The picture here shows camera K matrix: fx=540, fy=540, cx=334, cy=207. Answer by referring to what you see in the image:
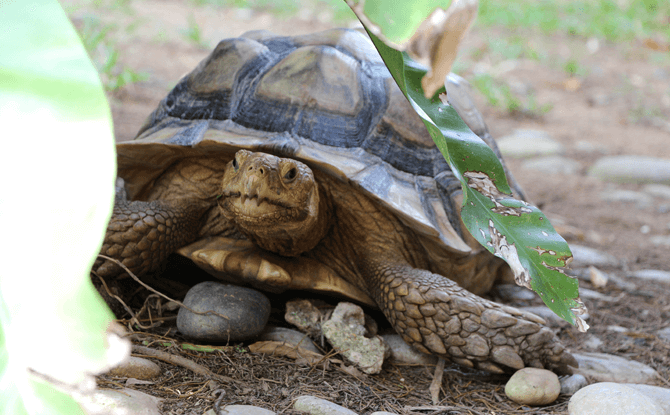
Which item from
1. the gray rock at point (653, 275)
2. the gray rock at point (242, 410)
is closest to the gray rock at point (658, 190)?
the gray rock at point (653, 275)

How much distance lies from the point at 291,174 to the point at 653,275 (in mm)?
2393

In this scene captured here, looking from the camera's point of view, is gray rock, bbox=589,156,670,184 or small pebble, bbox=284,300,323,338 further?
gray rock, bbox=589,156,670,184

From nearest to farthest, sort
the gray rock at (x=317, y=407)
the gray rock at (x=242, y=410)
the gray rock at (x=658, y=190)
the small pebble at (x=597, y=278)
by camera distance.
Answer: the gray rock at (x=242, y=410) < the gray rock at (x=317, y=407) < the small pebble at (x=597, y=278) < the gray rock at (x=658, y=190)

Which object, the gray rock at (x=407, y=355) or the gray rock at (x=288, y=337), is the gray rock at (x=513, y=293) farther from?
the gray rock at (x=288, y=337)

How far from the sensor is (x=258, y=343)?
5.92ft

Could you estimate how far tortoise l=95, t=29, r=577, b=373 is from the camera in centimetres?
183

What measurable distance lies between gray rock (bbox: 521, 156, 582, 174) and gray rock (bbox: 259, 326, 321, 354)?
3.78 m

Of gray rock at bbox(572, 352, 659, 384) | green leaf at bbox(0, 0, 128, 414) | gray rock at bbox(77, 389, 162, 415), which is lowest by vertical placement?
gray rock at bbox(572, 352, 659, 384)

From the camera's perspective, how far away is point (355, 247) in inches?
86.6

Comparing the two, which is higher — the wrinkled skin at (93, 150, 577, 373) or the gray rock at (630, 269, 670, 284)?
the wrinkled skin at (93, 150, 577, 373)

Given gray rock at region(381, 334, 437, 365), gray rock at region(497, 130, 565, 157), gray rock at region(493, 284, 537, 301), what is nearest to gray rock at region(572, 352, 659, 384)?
gray rock at region(381, 334, 437, 365)

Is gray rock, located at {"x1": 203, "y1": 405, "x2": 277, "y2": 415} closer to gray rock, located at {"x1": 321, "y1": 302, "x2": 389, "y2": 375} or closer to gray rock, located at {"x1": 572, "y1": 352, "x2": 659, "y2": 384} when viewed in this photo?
gray rock, located at {"x1": 321, "y1": 302, "x2": 389, "y2": 375}

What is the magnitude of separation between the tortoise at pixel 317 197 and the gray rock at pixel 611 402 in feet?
0.76

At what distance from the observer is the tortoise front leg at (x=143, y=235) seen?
190 cm
